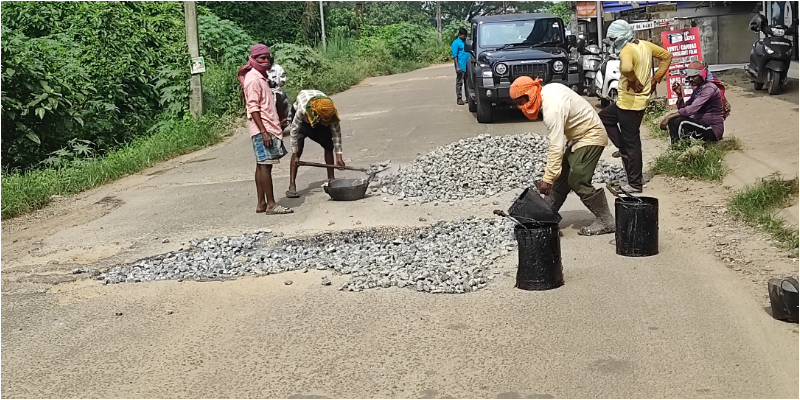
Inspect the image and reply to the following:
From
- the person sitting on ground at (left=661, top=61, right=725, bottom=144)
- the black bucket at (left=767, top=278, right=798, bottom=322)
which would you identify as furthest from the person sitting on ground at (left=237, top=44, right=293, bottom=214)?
the black bucket at (left=767, top=278, right=798, bottom=322)

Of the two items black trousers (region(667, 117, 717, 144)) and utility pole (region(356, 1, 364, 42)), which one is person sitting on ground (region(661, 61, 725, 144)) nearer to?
black trousers (region(667, 117, 717, 144))

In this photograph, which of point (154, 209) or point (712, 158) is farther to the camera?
point (154, 209)

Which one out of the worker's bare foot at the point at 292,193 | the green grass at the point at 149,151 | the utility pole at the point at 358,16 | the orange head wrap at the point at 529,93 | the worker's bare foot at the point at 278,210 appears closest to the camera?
the orange head wrap at the point at 529,93

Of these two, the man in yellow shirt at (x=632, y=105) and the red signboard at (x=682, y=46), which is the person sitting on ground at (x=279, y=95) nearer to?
the red signboard at (x=682, y=46)

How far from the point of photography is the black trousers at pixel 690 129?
34.0ft

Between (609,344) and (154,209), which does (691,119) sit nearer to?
(609,344)

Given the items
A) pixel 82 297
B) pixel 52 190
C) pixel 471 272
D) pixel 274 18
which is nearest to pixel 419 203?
pixel 471 272

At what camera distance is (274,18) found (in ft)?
107

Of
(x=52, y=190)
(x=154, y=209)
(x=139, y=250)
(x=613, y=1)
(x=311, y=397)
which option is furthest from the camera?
(x=613, y=1)

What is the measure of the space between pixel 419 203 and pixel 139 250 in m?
3.11

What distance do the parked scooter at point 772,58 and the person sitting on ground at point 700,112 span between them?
18.8ft

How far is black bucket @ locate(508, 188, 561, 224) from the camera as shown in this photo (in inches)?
286

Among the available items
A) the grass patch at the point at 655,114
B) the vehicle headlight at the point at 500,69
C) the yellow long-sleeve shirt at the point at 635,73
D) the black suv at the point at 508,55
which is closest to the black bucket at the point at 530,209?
the yellow long-sleeve shirt at the point at 635,73

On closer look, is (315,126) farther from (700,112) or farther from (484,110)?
(484,110)
